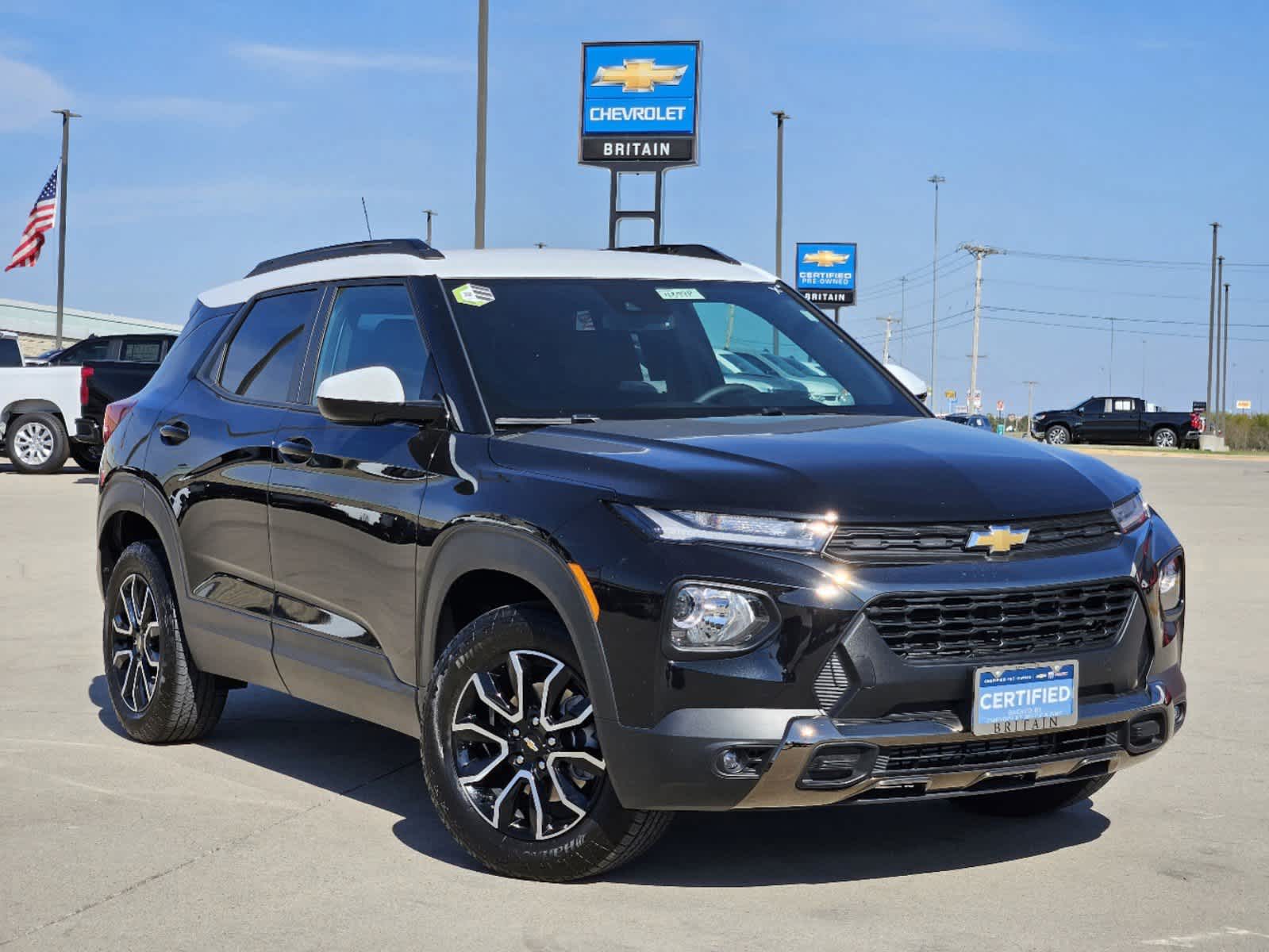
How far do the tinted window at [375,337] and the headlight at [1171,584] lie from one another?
225cm

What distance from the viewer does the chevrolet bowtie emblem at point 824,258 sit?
8088cm

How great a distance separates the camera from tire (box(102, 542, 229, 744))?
6.86 meters

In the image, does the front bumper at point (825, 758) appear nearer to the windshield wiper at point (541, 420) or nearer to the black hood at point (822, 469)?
the black hood at point (822, 469)

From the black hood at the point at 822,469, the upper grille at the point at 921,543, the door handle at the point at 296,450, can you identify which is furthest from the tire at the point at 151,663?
the upper grille at the point at 921,543

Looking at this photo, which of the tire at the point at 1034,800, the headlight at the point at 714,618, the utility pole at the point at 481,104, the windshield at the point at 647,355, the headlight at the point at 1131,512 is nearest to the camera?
the headlight at the point at 714,618

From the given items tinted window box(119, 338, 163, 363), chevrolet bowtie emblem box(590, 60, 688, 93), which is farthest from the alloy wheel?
chevrolet bowtie emblem box(590, 60, 688, 93)

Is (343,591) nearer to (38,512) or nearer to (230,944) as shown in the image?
(230,944)

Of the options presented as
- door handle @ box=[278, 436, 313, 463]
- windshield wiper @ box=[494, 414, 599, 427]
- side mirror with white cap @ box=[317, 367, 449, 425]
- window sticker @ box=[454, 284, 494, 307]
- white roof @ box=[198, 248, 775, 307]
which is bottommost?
door handle @ box=[278, 436, 313, 463]

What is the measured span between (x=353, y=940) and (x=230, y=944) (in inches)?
12.0

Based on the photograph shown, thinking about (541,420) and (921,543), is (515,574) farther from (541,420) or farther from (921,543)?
(921,543)

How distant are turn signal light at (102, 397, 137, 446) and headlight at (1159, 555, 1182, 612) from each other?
4348mm

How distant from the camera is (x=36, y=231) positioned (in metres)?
41.0

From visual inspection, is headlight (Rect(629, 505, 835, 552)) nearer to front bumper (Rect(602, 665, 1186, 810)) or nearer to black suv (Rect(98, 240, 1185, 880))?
black suv (Rect(98, 240, 1185, 880))

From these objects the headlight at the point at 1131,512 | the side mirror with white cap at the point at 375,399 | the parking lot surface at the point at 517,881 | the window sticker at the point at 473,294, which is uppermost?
the window sticker at the point at 473,294
